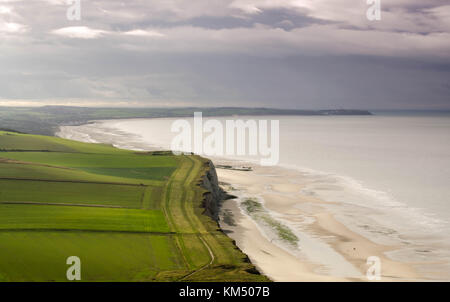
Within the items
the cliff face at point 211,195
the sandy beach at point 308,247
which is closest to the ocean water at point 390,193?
the sandy beach at point 308,247

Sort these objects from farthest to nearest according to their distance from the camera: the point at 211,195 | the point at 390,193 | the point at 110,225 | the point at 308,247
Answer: the point at 390,193, the point at 211,195, the point at 308,247, the point at 110,225

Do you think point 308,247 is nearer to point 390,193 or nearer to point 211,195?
point 211,195

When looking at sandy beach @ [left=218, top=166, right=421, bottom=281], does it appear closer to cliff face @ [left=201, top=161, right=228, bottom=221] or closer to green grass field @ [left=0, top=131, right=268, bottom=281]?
cliff face @ [left=201, top=161, right=228, bottom=221]

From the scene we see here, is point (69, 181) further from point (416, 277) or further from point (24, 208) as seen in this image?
point (416, 277)

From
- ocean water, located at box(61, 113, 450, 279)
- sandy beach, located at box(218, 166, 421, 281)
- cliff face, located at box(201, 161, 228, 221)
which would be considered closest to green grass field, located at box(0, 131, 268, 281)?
cliff face, located at box(201, 161, 228, 221)

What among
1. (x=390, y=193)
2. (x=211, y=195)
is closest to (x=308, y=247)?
(x=211, y=195)
